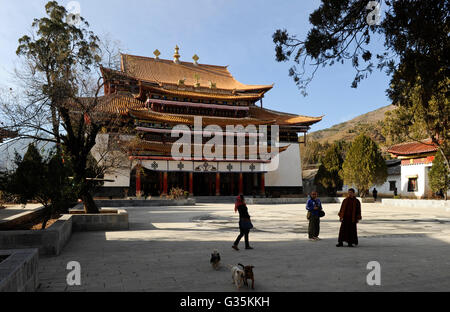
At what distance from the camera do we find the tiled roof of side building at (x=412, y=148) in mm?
29531

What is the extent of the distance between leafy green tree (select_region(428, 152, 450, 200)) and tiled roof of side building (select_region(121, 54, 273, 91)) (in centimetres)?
2282

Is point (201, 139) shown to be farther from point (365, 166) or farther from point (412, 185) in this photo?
point (412, 185)

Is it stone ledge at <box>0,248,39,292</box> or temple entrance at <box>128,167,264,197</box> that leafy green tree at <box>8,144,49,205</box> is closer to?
stone ledge at <box>0,248,39,292</box>

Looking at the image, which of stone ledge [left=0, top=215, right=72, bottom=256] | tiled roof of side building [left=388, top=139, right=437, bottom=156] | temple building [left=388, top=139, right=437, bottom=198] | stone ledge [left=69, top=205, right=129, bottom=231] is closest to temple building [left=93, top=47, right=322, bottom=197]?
tiled roof of side building [left=388, top=139, right=437, bottom=156]

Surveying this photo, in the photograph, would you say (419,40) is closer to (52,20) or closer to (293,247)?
(293,247)

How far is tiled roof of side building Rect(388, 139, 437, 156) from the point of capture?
29531mm

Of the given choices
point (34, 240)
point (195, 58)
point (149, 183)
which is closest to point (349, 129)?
point (195, 58)

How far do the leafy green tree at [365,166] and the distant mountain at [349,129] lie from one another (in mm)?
61867

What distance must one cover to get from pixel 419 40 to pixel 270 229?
780 centimetres

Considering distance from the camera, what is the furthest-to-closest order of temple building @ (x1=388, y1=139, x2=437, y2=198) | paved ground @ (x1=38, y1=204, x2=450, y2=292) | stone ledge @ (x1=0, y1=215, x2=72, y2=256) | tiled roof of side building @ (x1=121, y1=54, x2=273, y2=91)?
tiled roof of side building @ (x1=121, y1=54, x2=273, y2=91), temple building @ (x1=388, y1=139, x2=437, y2=198), stone ledge @ (x1=0, y1=215, x2=72, y2=256), paved ground @ (x1=38, y1=204, x2=450, y2=292)

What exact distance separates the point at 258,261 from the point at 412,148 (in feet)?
101
